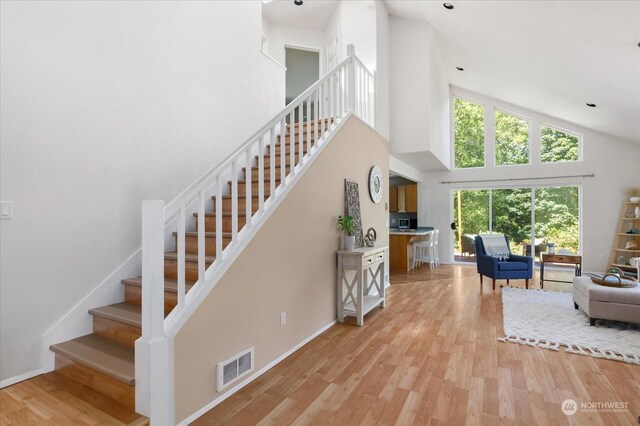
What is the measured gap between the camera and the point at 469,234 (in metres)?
8.66

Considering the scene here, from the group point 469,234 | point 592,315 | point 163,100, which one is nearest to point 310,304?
point 163,100

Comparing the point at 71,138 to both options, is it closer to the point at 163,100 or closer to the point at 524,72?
the point at 163,100

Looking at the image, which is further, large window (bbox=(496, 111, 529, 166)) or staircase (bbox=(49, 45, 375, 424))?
large window (bbox=(496, 111, 529, 166))

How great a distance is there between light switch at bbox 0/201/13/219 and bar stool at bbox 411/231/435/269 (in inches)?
284

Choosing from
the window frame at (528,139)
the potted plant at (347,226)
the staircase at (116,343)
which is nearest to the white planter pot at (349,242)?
the potted plant at (347,226)

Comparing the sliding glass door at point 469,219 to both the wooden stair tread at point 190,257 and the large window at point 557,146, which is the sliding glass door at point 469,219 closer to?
the large window at point 557,146

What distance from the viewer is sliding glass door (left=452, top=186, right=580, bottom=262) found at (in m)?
7.68

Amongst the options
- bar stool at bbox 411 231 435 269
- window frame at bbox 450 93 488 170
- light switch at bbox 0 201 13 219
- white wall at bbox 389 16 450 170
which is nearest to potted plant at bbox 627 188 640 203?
window frame at bbox 450 93 488 170

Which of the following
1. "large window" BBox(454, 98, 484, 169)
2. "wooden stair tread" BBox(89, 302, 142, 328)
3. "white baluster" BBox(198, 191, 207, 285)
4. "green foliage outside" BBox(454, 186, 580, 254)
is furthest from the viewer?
"large window" BBox(454, 98, 484, 169)

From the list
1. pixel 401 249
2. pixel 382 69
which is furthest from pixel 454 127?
pixel 382 69

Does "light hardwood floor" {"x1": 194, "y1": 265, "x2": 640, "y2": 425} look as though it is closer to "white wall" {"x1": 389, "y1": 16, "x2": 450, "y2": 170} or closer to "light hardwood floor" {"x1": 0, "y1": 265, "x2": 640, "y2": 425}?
"light hardwood floor" {"x1": 0, "y1": 265, "x2": 640, "y2": 425}

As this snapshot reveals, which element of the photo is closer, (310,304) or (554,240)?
(310,304)

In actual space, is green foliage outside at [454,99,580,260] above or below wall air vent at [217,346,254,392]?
above

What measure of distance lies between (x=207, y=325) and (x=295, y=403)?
78 cm
